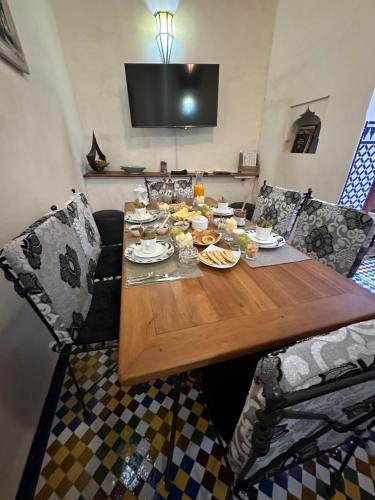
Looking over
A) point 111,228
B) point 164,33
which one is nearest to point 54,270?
point 111,228

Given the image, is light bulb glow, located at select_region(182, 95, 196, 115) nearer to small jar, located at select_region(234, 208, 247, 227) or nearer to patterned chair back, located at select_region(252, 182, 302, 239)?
patterned chair back, located at select_region(252, 182, 302, 239)

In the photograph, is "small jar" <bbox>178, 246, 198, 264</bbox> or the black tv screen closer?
"small jar" <bbox>178, 246, 198, 264</bbox>

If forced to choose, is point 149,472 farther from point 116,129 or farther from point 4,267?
point 116,129

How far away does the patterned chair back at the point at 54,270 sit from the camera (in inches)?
26.6

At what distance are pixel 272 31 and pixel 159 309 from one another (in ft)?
11.9

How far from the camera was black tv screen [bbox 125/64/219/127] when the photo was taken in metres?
2.42

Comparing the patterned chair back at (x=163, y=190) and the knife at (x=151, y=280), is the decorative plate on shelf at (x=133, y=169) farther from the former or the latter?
the knife at (x=151, y=280)

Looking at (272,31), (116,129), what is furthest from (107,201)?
(272,31)

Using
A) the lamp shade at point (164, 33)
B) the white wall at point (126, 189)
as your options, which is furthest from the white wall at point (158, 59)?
the white wall at point (126, 189)

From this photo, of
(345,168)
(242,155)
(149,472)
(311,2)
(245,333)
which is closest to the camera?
(245,333)

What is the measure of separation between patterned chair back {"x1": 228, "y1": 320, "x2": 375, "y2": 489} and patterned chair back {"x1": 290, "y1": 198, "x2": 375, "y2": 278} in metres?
0.73

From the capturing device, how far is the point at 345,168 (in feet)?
5.81

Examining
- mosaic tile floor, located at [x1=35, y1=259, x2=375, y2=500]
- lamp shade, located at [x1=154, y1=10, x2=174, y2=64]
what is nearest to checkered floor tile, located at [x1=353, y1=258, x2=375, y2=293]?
mosaic tile floor, located at [x1=35, y1=259, x2=375, y2=500]

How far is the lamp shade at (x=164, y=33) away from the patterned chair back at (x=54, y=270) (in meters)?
2.53
